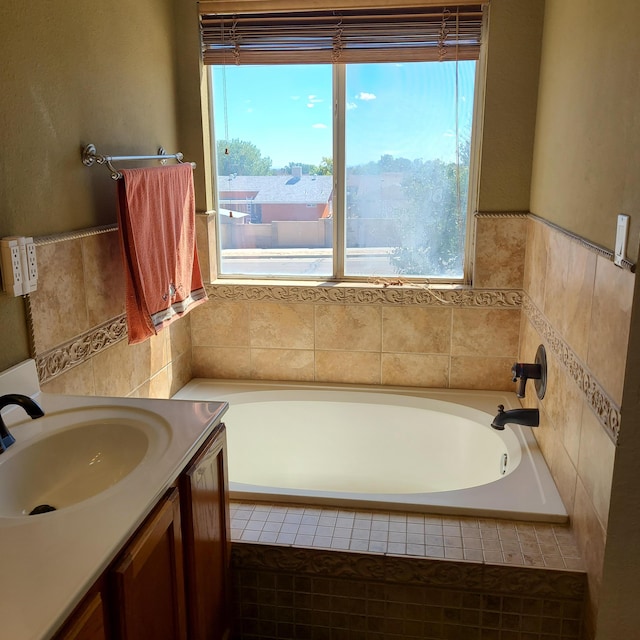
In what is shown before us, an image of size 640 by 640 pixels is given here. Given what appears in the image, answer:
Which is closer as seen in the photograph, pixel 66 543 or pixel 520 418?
pixel 66 543

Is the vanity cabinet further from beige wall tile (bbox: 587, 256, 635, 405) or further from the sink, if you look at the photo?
beige wall tile (bbox: 587, 256, 635, 405)

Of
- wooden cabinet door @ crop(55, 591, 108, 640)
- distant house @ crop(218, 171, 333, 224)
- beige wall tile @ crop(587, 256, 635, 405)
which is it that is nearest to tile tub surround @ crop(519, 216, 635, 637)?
beige wall tile @ crop(587, 256, 635, 405)

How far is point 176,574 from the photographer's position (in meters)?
1.43

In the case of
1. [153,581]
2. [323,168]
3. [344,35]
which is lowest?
Answer: [153,581]

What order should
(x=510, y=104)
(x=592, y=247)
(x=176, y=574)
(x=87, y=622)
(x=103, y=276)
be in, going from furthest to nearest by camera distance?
(x=510, y=104) < (x=103, y=276) < (x=592, y=247) < (x=176, y=574) < (x=87, y=622)

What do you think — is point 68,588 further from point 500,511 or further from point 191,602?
point 500,511

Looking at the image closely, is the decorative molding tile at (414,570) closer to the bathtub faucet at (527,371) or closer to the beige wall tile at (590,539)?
the beige wall tile at (590,539)

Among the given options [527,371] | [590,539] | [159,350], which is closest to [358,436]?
[527,371]

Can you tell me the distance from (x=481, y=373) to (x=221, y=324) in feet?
4.03

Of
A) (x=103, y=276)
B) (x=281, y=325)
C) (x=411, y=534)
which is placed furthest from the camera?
(x=281, y=325)

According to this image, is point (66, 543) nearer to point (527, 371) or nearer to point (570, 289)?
point (570, 289)

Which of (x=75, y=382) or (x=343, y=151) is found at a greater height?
(x=343, y=151)

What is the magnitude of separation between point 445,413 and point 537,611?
1.09m

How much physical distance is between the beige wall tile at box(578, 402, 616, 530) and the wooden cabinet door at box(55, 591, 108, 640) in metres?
1.19
